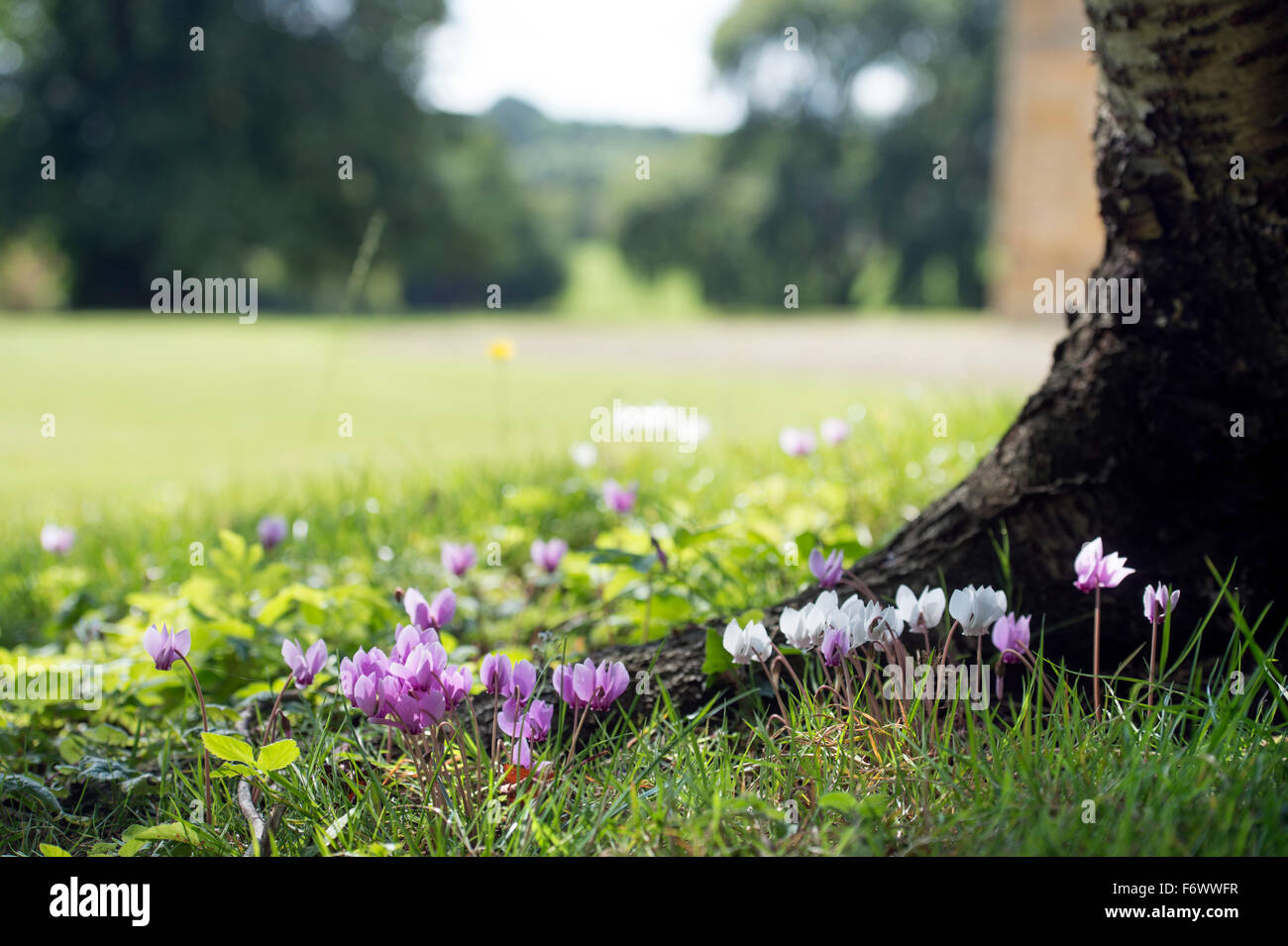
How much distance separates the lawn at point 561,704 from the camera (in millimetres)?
1305

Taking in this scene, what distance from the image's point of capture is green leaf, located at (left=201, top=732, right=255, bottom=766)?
4.37ft

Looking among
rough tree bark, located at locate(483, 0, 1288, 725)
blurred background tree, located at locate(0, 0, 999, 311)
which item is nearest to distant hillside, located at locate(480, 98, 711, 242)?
blurred background tree, located at locate(0, 0, 999, 311)

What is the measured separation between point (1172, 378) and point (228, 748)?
1.63 metres

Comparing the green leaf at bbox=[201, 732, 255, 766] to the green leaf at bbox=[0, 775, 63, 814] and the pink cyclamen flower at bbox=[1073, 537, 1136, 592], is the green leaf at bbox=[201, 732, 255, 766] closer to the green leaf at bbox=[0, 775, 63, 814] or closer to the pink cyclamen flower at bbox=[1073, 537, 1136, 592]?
the green leaf at bbox=[0, 775, 63, 814]

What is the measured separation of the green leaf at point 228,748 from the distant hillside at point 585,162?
39271 mm

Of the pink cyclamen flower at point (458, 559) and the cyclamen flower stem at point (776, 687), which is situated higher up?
the pink cyclamen flower at point (458, 559)

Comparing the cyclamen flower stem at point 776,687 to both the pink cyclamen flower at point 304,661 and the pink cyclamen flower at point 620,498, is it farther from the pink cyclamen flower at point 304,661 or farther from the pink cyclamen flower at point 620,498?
the pink cyclamen flower at point 620,498

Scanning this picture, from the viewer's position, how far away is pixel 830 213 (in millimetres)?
39406

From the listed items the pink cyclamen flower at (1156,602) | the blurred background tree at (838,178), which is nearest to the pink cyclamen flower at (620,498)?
the pink cyclamen flower at (1156,602)

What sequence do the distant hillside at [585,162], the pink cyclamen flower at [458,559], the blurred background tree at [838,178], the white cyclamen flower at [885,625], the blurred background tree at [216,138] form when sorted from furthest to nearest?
1. the distant hillside at [585,162]
2. the blurred background tree at [838,178]
3. the blurred background tree at [216,138]
4. the pink cyclamen flower at [458,559]
5. the white cyclamen flower at [885,625]

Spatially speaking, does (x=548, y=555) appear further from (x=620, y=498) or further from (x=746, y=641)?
(x=746, y=641)

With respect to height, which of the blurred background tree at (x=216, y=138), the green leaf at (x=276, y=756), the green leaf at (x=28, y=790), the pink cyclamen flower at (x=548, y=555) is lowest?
the green leaf at (x=28, y=790)

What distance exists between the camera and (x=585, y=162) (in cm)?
5622
